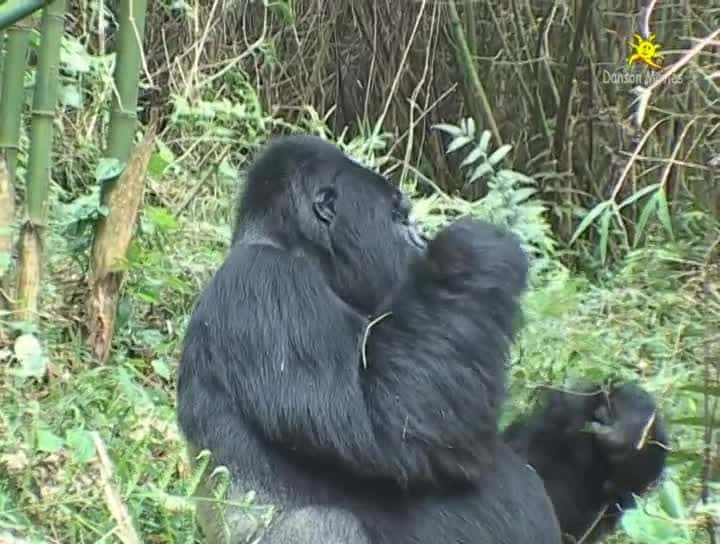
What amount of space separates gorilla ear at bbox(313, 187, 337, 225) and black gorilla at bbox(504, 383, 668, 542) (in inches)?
26.2

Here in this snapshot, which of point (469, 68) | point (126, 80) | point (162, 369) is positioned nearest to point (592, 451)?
point (162, 369)

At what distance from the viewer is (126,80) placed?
3686mm

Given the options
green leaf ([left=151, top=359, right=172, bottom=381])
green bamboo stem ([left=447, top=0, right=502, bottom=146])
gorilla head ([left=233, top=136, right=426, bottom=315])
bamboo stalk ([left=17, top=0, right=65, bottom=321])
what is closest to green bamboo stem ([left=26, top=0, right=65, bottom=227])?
bamboo stalk ([left=17, top=0, right=65, bottom=321])

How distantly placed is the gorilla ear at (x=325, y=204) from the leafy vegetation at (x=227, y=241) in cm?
55

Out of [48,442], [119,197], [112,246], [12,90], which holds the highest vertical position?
[12,90]

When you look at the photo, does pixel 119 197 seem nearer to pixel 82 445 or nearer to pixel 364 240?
pixel 364 240

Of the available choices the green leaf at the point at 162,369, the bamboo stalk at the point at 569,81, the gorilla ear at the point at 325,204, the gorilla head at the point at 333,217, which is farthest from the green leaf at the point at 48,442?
the bamboo stalk at the point at 569,81

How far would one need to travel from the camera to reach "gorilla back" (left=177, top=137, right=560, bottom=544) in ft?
7.90

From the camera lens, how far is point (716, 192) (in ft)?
15.6

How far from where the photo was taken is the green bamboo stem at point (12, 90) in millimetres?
3387

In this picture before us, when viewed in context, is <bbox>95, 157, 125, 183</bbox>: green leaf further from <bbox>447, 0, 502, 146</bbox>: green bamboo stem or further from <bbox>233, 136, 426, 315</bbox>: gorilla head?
<bbox>447, 0, 502, 146</bbox>: green bamboo stem

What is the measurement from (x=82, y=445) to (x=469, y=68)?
3.90 meters

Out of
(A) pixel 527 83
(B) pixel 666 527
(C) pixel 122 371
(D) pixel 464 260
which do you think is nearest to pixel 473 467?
(D) pixel 464 260

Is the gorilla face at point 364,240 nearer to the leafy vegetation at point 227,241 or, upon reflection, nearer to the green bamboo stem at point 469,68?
the leafy vegetation at point 227,241
